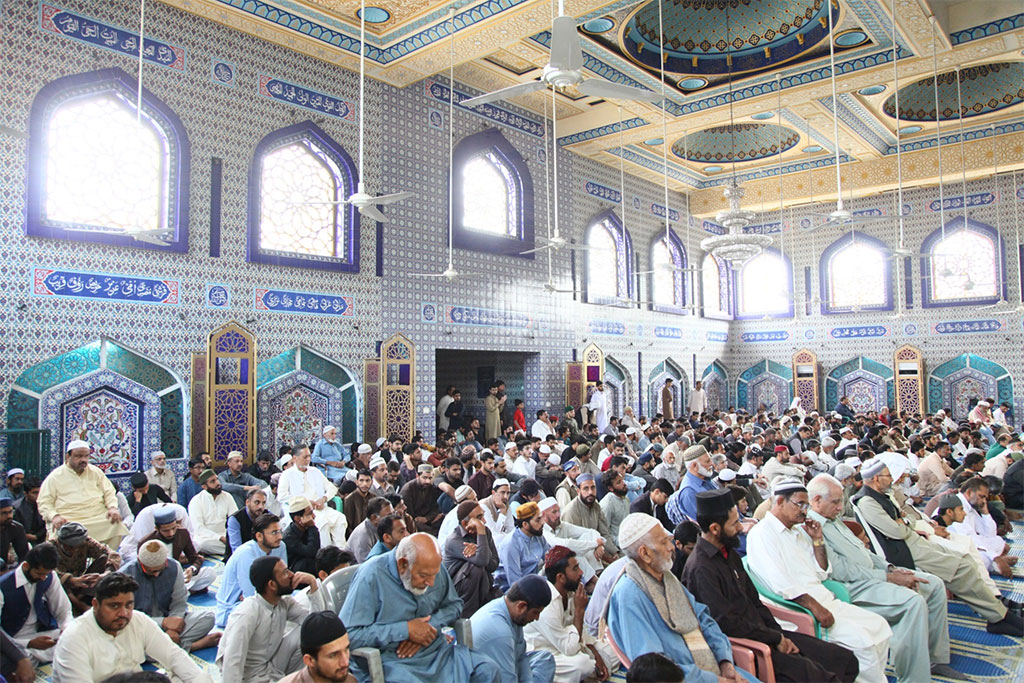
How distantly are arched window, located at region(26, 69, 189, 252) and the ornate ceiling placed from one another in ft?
4.03

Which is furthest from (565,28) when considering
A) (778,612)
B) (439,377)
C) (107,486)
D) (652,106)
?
(439,377)

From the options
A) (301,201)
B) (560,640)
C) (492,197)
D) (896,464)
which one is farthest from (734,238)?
(560,640)

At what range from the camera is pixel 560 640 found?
10.6ft

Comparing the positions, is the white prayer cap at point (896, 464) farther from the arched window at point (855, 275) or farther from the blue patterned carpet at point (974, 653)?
the arched window at point (855, 275)

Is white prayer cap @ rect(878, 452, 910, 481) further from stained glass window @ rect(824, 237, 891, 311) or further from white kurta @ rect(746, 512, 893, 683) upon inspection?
stained glass window @ rect(824, 237, 891, 311)

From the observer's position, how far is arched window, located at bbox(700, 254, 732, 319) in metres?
15.8

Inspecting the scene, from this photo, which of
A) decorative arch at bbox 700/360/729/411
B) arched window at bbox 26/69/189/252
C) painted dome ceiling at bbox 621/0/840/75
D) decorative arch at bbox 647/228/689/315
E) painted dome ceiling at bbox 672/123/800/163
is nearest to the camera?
arched window at bbox 26/69/189/252

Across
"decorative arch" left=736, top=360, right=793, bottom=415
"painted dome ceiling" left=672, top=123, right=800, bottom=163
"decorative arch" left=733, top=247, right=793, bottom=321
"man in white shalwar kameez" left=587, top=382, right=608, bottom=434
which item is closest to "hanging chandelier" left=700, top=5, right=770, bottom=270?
"man in white shalwar kameez" left=587, top=382, right=608, bottom=434

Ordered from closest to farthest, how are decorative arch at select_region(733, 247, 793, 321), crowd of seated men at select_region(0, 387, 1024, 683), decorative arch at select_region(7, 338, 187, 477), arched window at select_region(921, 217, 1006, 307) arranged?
crowd of seated men at select_region(0, 387, 1024, 683) → decorative arch at select_region(7, 338, 187, 477) → arched window at select_region(921, 217, 1006, 307) → decorative arch at select_region(733, 247, 793, 321)

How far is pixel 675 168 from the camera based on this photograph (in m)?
13.9

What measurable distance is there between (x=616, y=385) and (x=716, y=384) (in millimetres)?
4329

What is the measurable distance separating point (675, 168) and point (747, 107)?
373 cm

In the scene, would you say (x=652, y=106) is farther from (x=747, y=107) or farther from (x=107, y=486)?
(x=107, y=486)

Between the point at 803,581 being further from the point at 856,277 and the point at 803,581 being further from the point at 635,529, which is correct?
the point at 856,277
